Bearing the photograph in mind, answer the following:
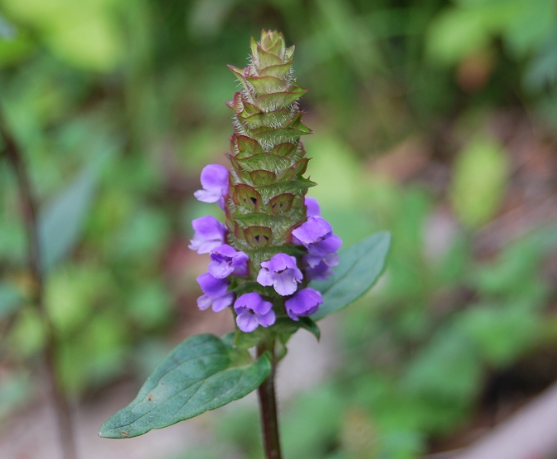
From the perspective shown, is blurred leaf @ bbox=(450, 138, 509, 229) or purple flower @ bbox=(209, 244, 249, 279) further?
blurred leaf @ bbox=(450, 138, 509, 229)

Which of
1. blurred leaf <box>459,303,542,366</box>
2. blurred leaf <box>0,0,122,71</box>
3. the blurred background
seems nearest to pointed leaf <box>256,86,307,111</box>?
the blurred background

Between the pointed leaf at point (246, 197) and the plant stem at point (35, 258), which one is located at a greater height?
the plant stem at point (35, 258)

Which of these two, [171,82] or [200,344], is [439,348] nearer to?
[200,344]

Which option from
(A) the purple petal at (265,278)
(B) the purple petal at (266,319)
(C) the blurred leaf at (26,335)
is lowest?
(B) the purple petal at (266,319)

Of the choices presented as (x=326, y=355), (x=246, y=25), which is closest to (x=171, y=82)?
A: (x=246, y=25)

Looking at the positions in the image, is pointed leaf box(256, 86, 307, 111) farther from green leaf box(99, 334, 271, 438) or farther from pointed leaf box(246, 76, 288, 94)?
green leaf box(99, 334, 271, 438)

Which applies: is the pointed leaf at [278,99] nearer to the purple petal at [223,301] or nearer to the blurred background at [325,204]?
the purple petal at [223,301]

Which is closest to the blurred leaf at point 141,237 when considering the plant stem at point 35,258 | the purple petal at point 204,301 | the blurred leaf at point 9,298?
the plant stem at point 35,258
